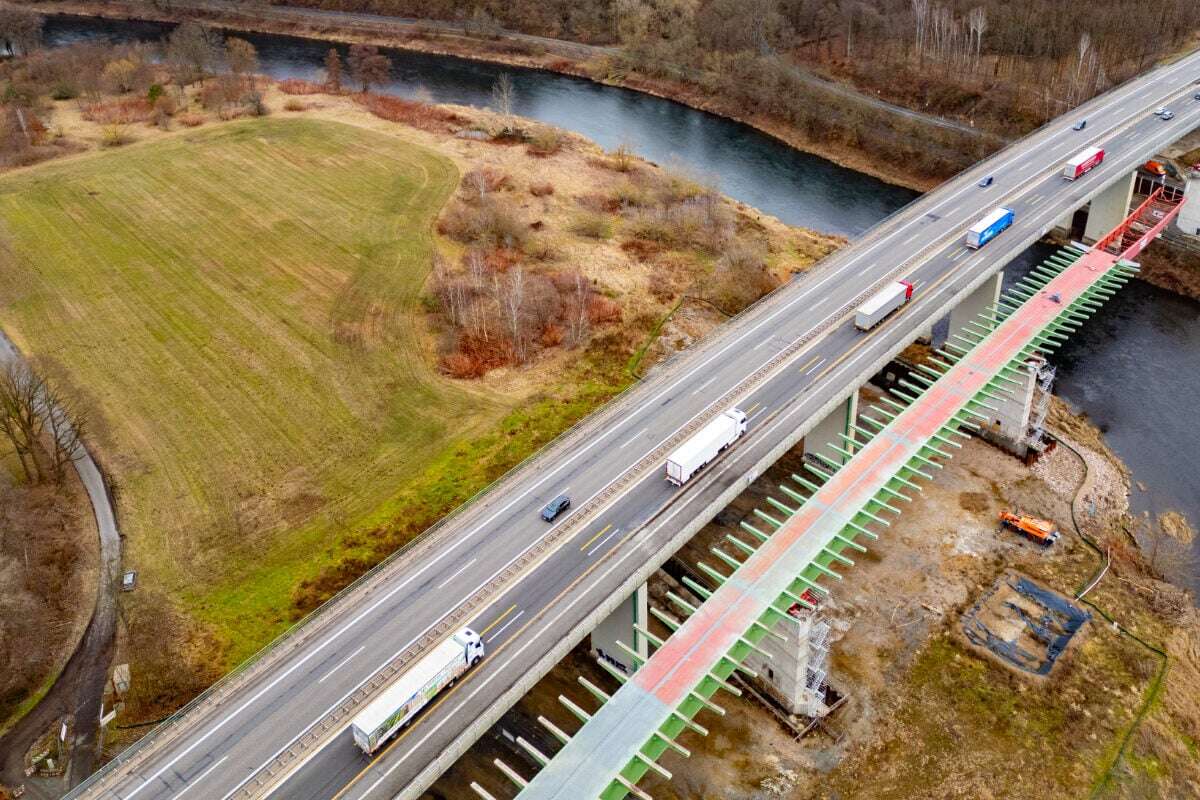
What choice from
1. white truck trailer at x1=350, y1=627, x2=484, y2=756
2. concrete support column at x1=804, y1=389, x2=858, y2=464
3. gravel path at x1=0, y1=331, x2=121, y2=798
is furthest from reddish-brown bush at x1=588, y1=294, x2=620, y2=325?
white truck trailer at x1=350, y1=627, x2=484, y2=756

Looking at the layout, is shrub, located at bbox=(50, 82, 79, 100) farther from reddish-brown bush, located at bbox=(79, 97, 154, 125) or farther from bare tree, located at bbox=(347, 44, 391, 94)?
bare tree, located at bbox=(347, 44, 391, 94)

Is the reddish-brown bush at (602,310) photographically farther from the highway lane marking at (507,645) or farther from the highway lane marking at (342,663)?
the highway lane marking at (342,663)

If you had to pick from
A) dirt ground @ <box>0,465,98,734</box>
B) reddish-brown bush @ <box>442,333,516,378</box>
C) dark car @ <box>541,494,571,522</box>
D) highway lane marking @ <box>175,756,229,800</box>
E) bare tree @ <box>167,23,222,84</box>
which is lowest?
dirt ground @ <box>0,465,98,734</box>

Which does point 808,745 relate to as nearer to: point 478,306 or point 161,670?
point 161,670

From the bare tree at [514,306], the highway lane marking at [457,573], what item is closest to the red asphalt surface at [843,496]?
the highway lane marking at [457,573]

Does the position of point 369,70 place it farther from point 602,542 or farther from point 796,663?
point 796,663
